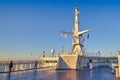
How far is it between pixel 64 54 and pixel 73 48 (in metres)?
9.04

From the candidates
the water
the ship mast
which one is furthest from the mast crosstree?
the water

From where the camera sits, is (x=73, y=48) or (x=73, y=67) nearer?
(x=73, y=67)

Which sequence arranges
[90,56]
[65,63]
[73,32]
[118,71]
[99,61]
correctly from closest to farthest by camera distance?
[118,71] < [65,63] < [73,32] < [90,56] < [99,61]

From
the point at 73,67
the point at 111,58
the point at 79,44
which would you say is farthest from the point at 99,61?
the point at 73,67

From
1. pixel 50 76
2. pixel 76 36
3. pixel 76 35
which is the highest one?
pixel 76 35

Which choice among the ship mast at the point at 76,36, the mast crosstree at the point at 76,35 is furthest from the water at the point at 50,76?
the mast crosstree at the point at 76,35

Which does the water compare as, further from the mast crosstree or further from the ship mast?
the mast crosstree

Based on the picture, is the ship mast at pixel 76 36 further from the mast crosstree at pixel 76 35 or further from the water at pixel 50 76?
the water at pixel 50 76

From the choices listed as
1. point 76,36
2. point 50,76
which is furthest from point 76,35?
point 50,76

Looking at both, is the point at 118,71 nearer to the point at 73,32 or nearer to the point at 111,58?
the point at 73,32

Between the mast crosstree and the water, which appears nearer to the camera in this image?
the water

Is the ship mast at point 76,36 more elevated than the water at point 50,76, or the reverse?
the ship mast at point 76,36

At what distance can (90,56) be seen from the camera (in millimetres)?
76625

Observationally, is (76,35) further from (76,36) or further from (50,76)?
(50,76)
